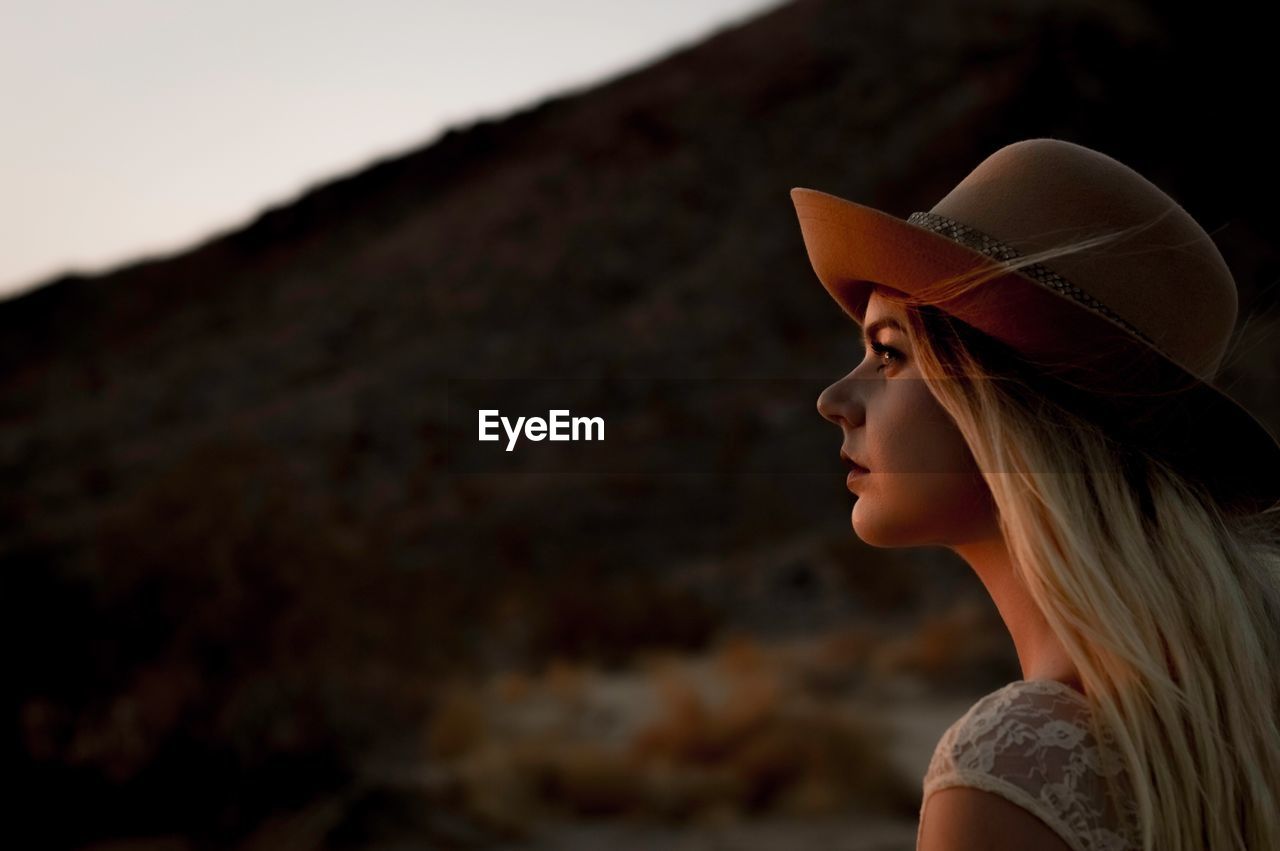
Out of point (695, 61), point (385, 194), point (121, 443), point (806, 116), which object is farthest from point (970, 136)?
point (121, 443)

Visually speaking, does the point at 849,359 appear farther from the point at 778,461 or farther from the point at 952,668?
the point at 952,668

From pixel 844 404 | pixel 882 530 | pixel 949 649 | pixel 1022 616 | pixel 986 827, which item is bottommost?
pixel 949 649

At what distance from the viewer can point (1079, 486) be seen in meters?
1.35

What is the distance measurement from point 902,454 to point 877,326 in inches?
6.8

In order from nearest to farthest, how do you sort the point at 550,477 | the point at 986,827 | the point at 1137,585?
the point at 986,827 < the point at 1137,585 < the point at 550,477

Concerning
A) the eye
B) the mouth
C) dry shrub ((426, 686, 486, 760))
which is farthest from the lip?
dry shrub ((426, 686, 486, 760))

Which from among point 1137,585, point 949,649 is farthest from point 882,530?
point 949,649

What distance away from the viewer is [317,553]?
9.38 m

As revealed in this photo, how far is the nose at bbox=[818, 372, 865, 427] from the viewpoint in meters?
1.54

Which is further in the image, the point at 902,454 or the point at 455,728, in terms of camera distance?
the point at 455,728

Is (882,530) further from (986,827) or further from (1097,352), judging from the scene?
(986,827)

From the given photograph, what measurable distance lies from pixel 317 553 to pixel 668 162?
18.7 m

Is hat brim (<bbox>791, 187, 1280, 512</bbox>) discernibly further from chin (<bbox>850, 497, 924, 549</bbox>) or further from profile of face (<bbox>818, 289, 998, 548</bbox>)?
chin (<bbox>850, 497, 924, 549</bbox>)

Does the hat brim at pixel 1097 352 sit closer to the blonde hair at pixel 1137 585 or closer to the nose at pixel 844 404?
the blonde hair at pixel 1137 585
